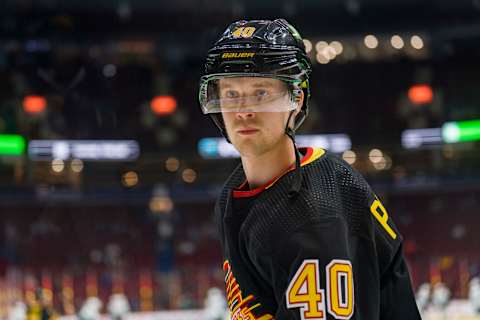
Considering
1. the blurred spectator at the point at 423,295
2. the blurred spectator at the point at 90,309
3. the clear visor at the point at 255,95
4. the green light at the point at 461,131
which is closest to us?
the clear visor at the point at 255,95

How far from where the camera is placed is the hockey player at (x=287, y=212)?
103 centimetres

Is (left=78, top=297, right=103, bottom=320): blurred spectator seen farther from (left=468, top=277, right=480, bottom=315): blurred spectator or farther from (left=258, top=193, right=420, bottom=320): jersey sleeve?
(left=258, top=193, right=420, bottom=320): jersey sleeve

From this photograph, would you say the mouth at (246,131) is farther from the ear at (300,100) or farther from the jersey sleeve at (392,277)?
the jersey sleeve at (392,277)

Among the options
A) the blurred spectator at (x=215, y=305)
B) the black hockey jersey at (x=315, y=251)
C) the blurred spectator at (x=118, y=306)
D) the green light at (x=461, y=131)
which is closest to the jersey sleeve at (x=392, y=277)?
the black hockey jersey at (x=315, y=251)

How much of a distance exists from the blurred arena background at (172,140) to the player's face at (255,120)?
2.68 meters

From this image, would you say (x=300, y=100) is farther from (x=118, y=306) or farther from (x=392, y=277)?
(x=118, y=306)

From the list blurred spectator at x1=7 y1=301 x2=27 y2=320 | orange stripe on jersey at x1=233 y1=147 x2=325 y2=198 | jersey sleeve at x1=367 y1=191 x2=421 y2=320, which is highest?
orange stripe on jersey at x1=233 y1=147 x2=325 y2=198

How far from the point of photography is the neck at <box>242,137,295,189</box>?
3.79ft

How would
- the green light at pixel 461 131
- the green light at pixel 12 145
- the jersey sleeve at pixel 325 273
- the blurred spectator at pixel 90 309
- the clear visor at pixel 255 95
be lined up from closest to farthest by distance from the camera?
the jersey sleeve at pixel 325 273, the clear visor at pixel 255 95, the blurred spectator at pixel 90 309, the green light at pixel 12 145, the green light at pixel 461 131

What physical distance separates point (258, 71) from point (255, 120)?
0.24 feet

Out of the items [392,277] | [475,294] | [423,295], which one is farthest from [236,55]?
[475,294]

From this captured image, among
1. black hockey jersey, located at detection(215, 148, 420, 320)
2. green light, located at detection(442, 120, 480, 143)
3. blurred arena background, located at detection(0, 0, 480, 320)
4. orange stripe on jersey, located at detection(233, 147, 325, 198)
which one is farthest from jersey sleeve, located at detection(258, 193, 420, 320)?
green light, located at detection(442, 120, 480, 143)

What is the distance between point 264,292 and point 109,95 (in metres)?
3.18

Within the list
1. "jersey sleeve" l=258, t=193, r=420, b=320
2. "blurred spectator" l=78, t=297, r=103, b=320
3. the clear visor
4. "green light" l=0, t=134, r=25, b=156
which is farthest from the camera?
"green light" l=0, t=134, r=25, b=156
